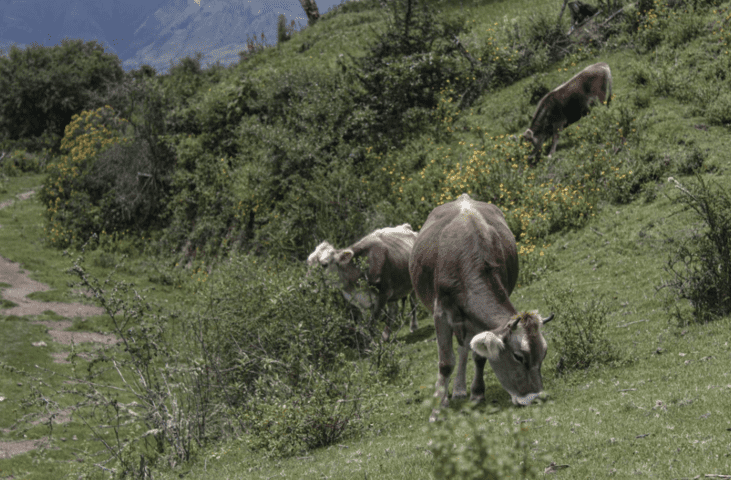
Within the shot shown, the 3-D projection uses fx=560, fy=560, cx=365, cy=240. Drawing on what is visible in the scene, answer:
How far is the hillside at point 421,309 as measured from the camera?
612 centimetres

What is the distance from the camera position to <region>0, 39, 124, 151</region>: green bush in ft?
125

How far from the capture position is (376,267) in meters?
12.6

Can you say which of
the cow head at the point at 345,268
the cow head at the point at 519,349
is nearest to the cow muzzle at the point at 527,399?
the cow head at the point at 519,349

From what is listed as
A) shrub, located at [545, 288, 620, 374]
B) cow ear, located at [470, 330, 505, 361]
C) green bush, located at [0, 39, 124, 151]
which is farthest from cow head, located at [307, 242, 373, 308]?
green bush, located at [0, 39, 124, 151]

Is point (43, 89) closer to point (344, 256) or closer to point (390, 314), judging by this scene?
point (344, 256)

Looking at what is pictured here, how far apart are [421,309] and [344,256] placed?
10.8ft

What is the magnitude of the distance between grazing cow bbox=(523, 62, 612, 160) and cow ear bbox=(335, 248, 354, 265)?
25.0 ft

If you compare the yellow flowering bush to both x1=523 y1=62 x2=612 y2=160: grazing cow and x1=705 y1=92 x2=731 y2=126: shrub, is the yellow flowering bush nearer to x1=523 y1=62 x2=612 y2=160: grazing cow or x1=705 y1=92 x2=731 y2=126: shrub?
x1=523 y1=62 x2=612 y2=160: grazing cow

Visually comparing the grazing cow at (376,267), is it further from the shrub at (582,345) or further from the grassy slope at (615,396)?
the shrub at (582,345)

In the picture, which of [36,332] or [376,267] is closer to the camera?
[376,267]

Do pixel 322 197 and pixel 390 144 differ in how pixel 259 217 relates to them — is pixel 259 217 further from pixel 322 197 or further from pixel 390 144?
pixel 390 144

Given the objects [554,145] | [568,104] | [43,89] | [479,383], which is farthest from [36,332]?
[43,89]

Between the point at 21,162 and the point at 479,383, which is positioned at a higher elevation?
the point at 21,162

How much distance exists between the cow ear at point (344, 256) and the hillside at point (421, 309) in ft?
2.88
